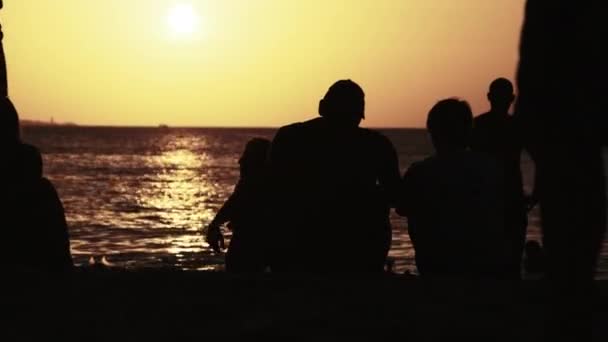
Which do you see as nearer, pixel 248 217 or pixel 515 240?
pixel 515 240

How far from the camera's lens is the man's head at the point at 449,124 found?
5594 millimetres

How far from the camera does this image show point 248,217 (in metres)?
7.30

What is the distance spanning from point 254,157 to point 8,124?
2423mm

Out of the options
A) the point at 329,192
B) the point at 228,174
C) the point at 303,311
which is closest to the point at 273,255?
the point at 329,192

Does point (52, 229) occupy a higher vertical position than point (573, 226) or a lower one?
lower

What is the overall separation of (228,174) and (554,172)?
225 ft

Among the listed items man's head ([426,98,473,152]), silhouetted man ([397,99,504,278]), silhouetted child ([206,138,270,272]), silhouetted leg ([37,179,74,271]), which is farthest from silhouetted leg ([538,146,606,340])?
silhouetted child ([206,138,270,272])

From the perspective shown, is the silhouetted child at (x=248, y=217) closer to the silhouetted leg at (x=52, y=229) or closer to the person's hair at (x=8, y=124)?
the silhouetted leg at (x=52, y=229)

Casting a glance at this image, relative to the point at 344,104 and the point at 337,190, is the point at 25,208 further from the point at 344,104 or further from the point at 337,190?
the point at 344,104

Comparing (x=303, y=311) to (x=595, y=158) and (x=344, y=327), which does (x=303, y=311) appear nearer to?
(x=344, y=327)

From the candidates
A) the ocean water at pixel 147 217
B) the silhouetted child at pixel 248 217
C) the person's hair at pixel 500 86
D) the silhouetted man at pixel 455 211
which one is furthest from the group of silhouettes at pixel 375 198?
the ocean water at pixel 147 217

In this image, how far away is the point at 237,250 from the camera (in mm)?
7238

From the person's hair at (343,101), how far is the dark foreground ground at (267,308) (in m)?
1.53

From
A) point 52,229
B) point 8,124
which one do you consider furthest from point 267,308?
point 8,124
